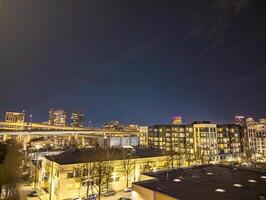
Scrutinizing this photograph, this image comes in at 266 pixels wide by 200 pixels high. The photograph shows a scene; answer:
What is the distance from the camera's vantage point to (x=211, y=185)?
2283 centimetres

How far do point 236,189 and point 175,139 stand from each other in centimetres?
7597

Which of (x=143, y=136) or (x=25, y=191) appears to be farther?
(x=143, y=136)

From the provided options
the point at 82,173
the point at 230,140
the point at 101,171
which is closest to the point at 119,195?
the point at 101,171

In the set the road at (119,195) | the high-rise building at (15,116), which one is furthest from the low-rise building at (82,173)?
the high-rise building at (15,116)

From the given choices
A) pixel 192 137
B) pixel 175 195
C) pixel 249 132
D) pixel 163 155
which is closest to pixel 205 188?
pixel 175 195

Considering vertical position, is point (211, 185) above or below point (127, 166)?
above

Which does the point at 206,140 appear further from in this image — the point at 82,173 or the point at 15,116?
the point at 15,116

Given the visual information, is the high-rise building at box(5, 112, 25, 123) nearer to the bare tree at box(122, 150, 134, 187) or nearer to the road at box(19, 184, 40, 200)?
the road at box(19, 184, 40, 200)

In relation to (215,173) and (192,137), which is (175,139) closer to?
(192,137)

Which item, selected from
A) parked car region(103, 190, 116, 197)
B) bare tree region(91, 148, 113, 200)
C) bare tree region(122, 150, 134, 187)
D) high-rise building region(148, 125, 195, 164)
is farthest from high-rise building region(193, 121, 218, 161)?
parked car region(103, 190, 116, 197)

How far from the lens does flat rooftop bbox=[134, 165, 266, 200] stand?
63.9ft

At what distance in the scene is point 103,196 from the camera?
36594mm

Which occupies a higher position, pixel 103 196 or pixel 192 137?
pixel 192 137

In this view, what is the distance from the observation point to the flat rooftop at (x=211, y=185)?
63.9 feet
